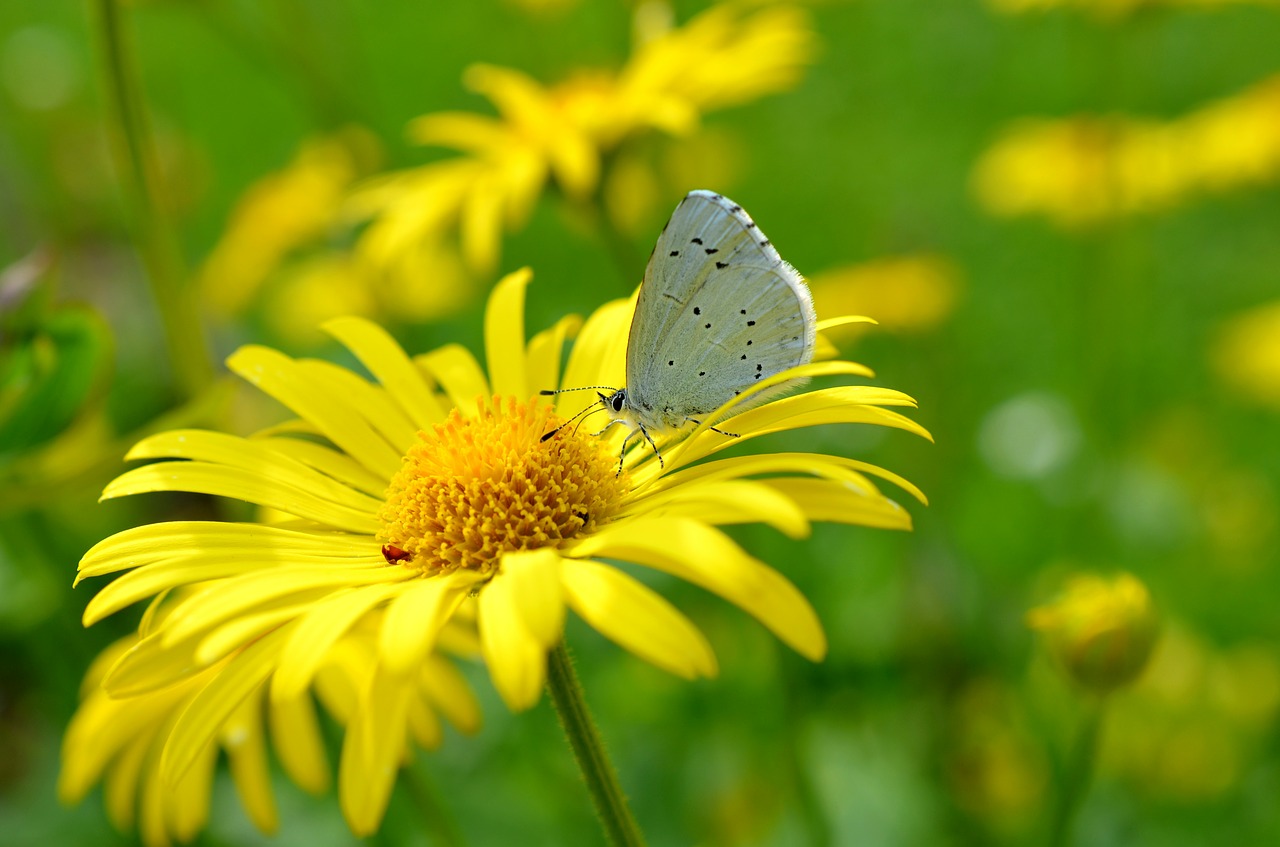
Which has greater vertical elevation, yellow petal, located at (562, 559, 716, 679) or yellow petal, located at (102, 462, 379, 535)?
yellow petal, located at (102, 462, 379, 535)

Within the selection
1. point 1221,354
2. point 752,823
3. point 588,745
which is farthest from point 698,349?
point 1221,354

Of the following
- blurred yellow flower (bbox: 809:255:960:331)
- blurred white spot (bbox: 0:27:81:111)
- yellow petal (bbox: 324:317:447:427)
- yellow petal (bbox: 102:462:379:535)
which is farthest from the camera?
blurred white spot (bbox: 0:27:81:111)

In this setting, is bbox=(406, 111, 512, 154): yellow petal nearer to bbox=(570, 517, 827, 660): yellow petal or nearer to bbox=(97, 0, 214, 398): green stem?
bbox=(97, 0, 214, 398): green stem

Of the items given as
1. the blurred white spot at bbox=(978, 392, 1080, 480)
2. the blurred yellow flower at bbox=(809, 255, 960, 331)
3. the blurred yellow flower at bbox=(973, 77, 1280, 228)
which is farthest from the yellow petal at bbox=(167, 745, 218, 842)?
the blurred yellow flower at bbox=(973, 77, 1280, 228)

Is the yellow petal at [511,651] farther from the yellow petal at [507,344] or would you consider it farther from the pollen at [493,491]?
the yellow petal at [507,344]

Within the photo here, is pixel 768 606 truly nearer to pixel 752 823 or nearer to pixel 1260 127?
pixel 752 823

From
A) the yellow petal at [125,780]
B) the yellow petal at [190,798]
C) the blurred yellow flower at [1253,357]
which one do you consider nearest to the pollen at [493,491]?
the yellow petal at [190,798]

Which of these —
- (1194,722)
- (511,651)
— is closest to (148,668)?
(511,651)
